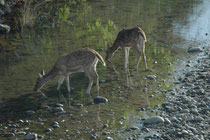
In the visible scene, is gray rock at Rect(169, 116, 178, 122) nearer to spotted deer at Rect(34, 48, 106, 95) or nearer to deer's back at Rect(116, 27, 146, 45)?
spotted deer at Rect(34, 48, 106, 95)

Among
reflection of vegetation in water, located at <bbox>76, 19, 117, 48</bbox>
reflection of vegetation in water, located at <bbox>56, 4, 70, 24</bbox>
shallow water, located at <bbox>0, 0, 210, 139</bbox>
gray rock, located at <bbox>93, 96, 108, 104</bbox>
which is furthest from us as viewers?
reflection of vegetation in water, located at <bbox>56, 4, 70, 24</bbox>

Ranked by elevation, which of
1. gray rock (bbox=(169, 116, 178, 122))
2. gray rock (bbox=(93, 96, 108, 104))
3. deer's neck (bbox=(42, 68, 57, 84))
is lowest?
gray rock (bbox=(169, 116, 178, 122))

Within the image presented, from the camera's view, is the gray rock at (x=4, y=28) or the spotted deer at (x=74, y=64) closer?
the spotted deer at (x=74, y=64)

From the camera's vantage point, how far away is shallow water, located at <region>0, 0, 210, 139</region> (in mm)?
9922

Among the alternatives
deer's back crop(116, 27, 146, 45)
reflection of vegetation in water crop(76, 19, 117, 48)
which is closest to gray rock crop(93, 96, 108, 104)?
deer's back crop(116, 27, 146, 45)

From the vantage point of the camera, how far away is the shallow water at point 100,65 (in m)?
9.92

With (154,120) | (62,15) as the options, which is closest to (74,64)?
(154,120)

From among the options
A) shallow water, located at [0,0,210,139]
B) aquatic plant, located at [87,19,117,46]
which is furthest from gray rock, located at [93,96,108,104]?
aquatic plant, located at [87,19,117,46]

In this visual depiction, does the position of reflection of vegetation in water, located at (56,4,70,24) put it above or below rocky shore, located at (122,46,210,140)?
above

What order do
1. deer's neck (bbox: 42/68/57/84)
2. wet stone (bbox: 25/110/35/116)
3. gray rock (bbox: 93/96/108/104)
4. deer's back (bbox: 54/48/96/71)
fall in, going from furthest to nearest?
deer's neck (bbox: 42/68/57/84) → deer's back (bbox: 54/48/96/71) → gray rock (bbox: 93/96/108/104) → wet stone (bbox: 25/110/35/116)

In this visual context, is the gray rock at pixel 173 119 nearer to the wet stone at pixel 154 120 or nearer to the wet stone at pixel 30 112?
the wet stone at pixel 154 120

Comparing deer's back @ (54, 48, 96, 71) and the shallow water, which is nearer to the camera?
the shallow water

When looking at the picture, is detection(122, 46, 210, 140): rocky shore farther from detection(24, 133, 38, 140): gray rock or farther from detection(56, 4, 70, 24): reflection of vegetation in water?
detection(56, 4, 70, 24): reflection of vegetation in water

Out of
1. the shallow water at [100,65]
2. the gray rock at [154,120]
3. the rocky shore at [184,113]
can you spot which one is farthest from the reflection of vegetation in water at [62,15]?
the gray rock at [154,120]
